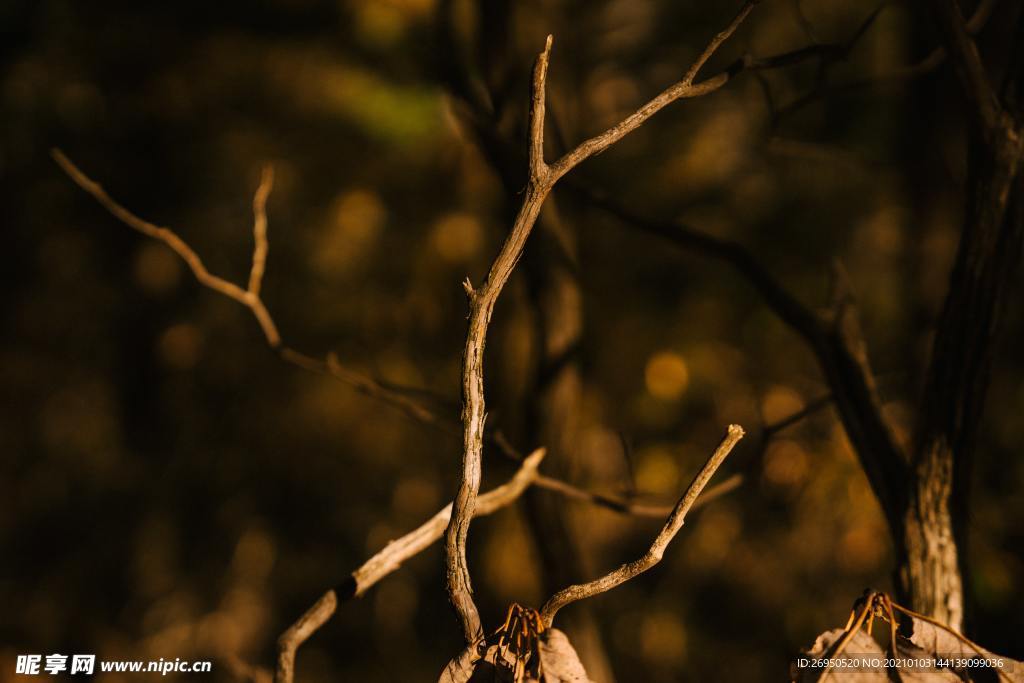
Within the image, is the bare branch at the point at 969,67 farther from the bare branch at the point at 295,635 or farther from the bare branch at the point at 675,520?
the bare branch at the point at 295,635

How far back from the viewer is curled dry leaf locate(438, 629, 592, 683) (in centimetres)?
52

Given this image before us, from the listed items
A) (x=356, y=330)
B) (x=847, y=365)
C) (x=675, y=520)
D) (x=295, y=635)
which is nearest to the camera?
(x=675, y=520)

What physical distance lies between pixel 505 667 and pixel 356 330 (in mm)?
2099

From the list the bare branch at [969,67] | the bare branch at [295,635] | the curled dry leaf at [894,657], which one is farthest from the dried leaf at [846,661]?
the bare branch at [969,67]

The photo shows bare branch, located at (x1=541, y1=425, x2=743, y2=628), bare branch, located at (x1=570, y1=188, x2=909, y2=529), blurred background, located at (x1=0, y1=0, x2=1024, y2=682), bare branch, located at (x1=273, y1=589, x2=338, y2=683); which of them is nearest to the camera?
bare branch, located at (x1=541, y1=425, x2=743, y2=628)

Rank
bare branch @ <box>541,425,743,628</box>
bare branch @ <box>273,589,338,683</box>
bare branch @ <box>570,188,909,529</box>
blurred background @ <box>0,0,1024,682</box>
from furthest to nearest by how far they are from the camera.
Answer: blurred background @ <box>0,0,1024,682</box> → bare branch @ <box>570,188,909,529</box> → bare branch @ <box>273,589,338,683</box> → bare branch @ <box>541,425,743,628</box>

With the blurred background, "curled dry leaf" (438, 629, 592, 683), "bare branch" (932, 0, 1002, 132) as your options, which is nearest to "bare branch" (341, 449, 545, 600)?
"curled dry leaf" (438, 629, 592, 683)

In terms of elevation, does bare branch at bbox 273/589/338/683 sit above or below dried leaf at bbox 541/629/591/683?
above

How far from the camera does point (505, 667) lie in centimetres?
53

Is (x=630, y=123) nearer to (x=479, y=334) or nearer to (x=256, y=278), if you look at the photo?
(x=479, y=334)

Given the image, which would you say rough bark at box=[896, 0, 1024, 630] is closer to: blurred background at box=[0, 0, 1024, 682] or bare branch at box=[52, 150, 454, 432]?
bare branch at box=[52, 150, 454, 432]

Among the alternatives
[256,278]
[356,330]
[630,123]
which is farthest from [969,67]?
[356,330]

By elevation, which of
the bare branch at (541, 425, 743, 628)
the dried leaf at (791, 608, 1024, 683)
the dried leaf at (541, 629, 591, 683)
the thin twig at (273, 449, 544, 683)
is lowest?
the dried leaf at (791, 608, 1024, 683)

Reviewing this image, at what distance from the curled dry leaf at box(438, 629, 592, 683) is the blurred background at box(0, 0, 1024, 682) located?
151 centimetres
